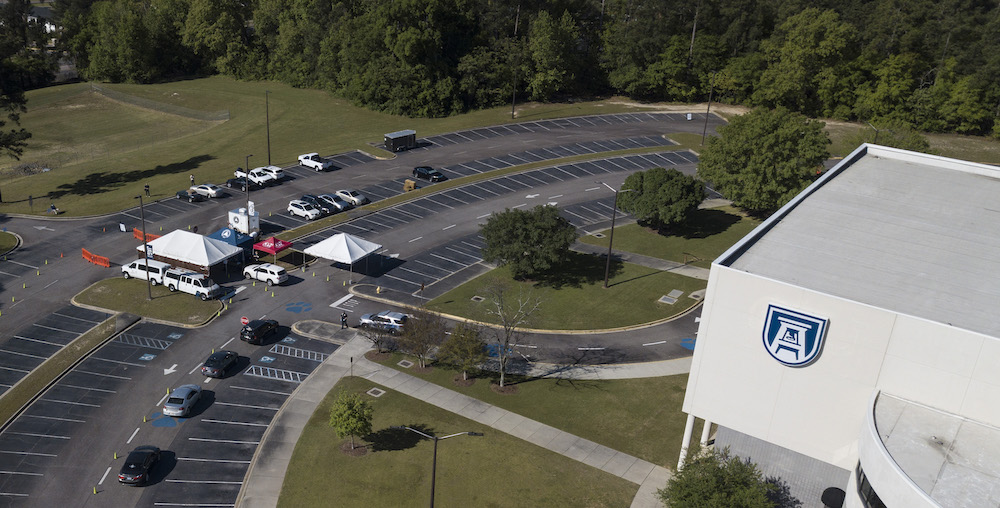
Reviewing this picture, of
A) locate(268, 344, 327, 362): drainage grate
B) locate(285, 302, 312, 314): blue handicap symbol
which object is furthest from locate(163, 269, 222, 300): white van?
locate(268, 344, 327, 362): drainage grate

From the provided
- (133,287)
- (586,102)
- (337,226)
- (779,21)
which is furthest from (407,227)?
(779,21)

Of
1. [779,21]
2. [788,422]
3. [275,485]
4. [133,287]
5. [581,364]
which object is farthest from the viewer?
[779,21]

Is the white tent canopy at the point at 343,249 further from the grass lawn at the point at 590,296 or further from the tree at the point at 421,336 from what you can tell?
the tree at the point at 421,336

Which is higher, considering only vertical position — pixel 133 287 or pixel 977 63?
pixel 977 63

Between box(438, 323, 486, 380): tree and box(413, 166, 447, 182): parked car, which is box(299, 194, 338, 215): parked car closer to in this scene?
box(413, 166, 447, 182): parked car

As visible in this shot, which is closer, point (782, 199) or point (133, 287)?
point (133, 287)

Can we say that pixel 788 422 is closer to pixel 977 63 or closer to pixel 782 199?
pixel 782 199

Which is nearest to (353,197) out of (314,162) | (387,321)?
(314,162)
